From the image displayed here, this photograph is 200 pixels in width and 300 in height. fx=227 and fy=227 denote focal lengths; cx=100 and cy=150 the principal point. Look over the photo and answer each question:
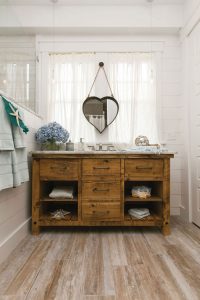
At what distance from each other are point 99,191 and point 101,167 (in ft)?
0.78

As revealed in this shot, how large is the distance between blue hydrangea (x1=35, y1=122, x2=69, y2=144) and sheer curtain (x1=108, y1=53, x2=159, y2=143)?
0.70 m

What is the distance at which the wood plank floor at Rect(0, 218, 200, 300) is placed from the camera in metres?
1.28

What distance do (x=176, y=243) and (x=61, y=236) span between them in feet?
3.48

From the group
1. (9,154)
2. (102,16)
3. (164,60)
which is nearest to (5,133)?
(9,154)

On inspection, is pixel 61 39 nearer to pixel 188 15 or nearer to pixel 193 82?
pixel 188 15

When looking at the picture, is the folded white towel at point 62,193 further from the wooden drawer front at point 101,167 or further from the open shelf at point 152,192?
the open shelf at point 152,192

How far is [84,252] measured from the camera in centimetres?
182

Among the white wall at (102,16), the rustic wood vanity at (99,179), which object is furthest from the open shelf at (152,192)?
the white wall at (102,16)

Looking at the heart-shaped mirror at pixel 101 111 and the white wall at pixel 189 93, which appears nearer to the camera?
the white wall at pixel 189 93

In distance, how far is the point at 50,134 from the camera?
8.02ft

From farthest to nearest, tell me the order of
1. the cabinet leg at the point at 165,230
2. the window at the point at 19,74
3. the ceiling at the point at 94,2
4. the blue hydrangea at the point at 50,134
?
the ceiling at the point at 94,2, the blue hydrangea at the point at 50,134, the cabinet leg at the point at 165,230, the window at the point at 19,74

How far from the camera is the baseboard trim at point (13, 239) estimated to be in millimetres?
1701

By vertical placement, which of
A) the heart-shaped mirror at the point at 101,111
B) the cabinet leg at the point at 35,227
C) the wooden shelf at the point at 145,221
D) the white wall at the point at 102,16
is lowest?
the cabinet leg at the point at 35,227

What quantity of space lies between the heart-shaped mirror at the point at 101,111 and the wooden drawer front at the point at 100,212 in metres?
1.03
